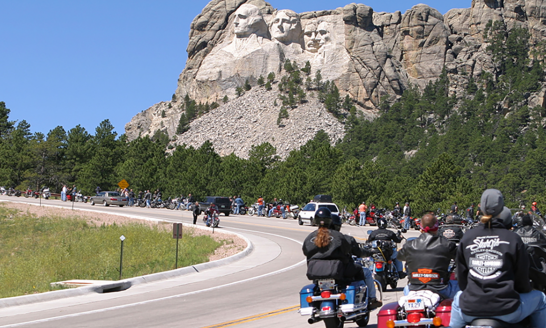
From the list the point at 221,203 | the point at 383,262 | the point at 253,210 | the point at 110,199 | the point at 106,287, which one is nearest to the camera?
the point at 383,262

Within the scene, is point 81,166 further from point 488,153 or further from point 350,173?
point 488,153

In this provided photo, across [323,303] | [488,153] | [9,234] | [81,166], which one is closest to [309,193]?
[9,234]

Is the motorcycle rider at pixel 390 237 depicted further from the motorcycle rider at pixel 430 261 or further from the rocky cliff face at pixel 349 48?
the rocky cliff face at pixel 349 48

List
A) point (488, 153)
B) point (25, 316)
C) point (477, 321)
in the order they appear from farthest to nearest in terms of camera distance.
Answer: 1. point (488, 153)
2. point (25, 316)
3. point (477, 321)

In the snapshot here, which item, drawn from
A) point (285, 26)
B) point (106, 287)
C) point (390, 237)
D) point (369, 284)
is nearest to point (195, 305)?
point (106, 287)

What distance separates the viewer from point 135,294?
13.3 m

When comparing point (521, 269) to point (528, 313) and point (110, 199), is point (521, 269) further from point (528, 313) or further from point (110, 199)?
point (110, 199)

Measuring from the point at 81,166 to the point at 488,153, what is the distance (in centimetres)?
6203

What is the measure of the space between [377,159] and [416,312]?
96.9m

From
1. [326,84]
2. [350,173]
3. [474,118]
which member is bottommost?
[350,173]

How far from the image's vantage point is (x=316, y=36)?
584 feet

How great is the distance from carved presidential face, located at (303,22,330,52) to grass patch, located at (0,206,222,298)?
476 feet

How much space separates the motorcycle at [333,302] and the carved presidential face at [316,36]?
570 feet

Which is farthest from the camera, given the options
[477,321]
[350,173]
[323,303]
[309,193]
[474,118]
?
[474,118]
